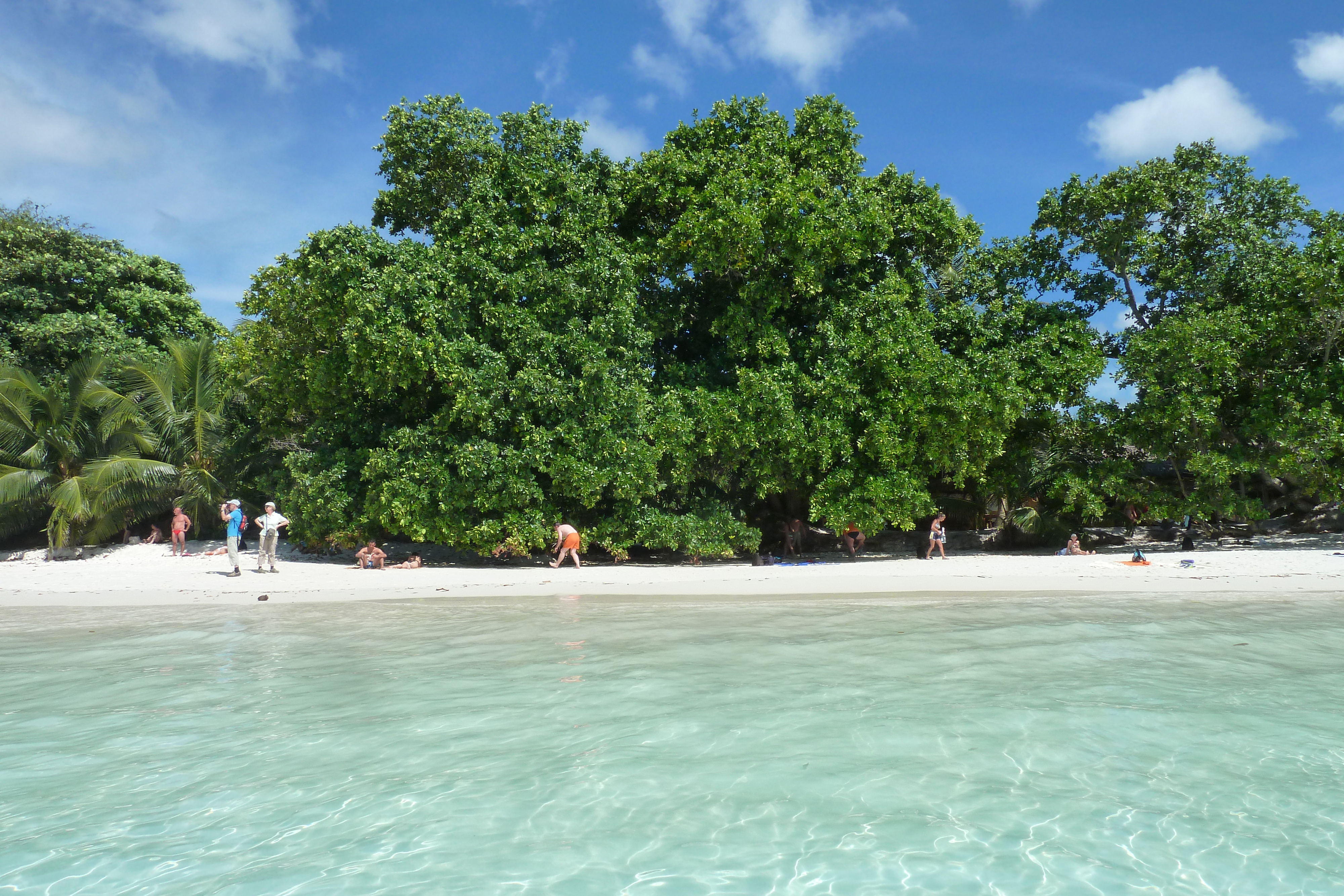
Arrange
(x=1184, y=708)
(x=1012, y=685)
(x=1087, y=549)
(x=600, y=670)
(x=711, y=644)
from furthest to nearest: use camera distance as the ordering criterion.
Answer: (x=1087, y=549), (x=711, y=644), (x=600, y=670), (x=1012, y=685), (x=1184, y=708)

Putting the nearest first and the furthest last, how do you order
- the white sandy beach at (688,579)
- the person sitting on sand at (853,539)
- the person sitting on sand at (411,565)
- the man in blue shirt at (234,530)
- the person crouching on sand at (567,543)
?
the white sandy beach at (688,579) < the man in blue shirt at (234,530) < the person crouching on sand at (567,543) < the person sitting on sand at (411,565) < the person sitting on sand at (853,539)

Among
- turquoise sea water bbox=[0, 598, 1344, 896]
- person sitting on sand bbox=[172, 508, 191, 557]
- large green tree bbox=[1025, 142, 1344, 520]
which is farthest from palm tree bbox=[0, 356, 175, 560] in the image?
large green tree bbox=[1025, 142, 1344, 520]

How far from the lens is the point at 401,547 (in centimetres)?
2109

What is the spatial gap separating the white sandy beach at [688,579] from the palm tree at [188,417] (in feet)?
7.59

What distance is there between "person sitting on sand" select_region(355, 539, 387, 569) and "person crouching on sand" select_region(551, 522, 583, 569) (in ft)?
12.6

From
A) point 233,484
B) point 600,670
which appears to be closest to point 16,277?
point 233,484

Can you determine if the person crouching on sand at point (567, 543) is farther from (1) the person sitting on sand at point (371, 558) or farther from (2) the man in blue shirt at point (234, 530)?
(2) the man in blue shirt at point (234, 530)

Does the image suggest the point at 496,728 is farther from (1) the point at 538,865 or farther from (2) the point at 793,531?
(2) the point at 793,531

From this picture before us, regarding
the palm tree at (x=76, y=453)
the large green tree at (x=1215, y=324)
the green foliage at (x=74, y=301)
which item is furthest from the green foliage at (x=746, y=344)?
the green foliage at (x=74, y=301)

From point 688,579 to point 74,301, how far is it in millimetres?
Answer: 22763

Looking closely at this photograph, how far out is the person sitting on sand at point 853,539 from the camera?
20156 mm

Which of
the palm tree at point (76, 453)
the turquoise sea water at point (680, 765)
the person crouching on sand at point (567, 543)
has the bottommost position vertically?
the turquoise sea water at point (680, 765)

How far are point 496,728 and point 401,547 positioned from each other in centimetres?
1569

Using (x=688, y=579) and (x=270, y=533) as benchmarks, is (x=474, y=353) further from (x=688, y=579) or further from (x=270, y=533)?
(x=688, y=579)
